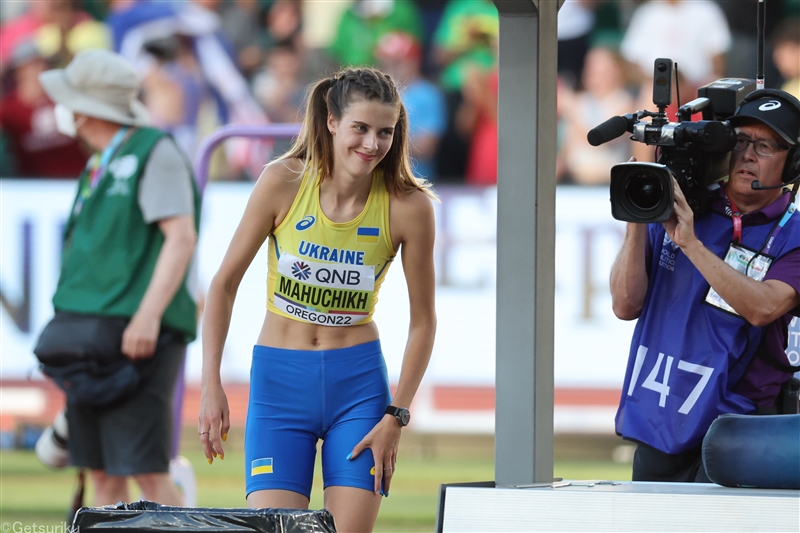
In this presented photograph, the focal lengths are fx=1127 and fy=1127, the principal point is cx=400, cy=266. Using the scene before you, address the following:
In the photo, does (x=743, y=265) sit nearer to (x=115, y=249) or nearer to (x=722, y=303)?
(x=722, y=303)

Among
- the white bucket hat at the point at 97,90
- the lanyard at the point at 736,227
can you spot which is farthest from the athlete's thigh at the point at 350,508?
the white bucket hat at the point at 97,90

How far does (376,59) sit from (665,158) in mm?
7260

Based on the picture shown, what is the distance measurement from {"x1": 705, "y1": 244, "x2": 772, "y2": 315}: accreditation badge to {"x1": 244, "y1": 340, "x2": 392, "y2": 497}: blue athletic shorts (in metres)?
0.93

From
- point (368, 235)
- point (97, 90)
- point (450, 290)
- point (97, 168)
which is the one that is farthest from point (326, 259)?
point (450, 290)

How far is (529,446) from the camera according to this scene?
2.61 meters

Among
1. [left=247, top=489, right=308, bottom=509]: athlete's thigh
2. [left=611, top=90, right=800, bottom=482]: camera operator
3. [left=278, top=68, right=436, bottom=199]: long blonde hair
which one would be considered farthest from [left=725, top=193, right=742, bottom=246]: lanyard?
[left=247, top=489, right=308, bottom=509]: athlete's thigh

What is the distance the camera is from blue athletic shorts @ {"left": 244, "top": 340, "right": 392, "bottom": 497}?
295cm

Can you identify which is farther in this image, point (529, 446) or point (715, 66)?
point (715, 66)

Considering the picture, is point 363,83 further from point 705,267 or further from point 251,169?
point 251,169

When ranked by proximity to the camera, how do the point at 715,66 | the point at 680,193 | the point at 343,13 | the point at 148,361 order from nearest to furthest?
1. the point at 680,193
2. the point at 148,361
3. the point at 715,66
4. the point at 343,13

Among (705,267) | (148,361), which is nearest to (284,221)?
(705,267)

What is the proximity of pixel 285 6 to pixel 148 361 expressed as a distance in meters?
6.05

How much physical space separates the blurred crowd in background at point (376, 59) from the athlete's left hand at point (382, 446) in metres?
6.39

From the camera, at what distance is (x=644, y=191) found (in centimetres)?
282
